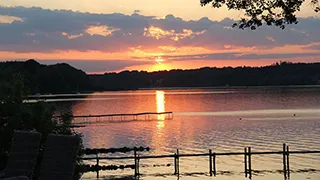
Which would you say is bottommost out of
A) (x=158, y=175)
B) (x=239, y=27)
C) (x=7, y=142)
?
(x=158, y=175)

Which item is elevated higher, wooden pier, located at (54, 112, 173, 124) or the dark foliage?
the dark foliage

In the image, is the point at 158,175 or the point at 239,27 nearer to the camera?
the point at 239,27

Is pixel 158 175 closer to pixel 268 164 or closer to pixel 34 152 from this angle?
pixel 268 164

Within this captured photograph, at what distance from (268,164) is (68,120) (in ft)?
74.3

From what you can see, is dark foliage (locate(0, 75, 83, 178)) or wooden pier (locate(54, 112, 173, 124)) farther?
wooden pier (locate(54, 112, 173, 124))

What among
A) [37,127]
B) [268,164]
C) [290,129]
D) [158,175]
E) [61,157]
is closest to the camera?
[61,157]

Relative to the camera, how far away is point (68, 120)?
54.3 feet

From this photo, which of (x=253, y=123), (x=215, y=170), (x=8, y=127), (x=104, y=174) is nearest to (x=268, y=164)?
(x=215, y=170)

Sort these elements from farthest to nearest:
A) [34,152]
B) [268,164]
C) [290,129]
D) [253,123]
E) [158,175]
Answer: [253,123]
[290,129]
[268,164]
[158,175]
[34,152]

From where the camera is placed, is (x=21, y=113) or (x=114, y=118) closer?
(x=21, y=113)

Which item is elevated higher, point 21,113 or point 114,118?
point 21,113

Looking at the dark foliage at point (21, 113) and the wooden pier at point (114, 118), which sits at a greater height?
the dark foliage at point (21, 113)

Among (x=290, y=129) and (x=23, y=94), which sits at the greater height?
(x=23, y=94)

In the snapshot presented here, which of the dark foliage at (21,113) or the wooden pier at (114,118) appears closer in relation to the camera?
the dark foliage at (21,113)
